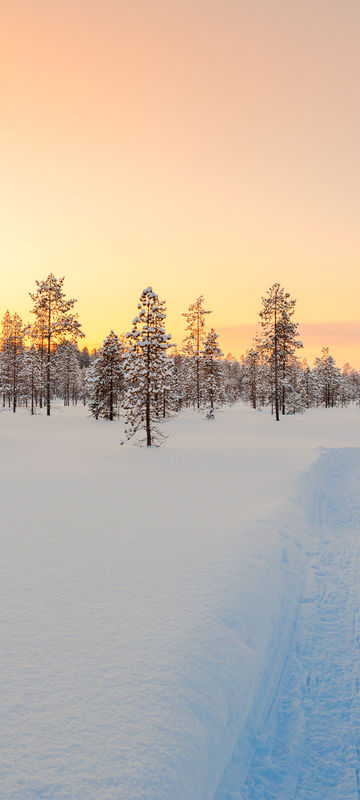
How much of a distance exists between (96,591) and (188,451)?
14.7 meters

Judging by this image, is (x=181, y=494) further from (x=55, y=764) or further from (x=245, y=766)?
(x=55, y=764)

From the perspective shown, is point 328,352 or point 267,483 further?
point 328,352

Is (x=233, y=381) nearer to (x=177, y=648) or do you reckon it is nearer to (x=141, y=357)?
(x=141, y=357)

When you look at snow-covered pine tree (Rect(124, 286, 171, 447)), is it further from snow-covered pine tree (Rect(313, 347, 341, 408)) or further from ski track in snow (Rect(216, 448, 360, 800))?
snow-covered pine tree (Rect(313, 347, 341, 408))

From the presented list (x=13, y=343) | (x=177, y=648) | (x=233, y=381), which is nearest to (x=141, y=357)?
(x=177, y=648)

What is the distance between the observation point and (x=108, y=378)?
122ft

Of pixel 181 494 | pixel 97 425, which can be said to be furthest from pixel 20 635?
pixel 97 425

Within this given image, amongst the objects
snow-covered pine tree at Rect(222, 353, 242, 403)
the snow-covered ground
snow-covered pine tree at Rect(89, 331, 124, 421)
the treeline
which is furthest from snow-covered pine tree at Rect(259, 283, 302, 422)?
snow-covered pine tree at Rect(222, 353, 242, 403)

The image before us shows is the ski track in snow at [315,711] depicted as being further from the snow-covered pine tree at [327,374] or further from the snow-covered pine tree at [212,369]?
the snow-covered pine tree at [327,374]

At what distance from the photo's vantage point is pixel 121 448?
69.7ft

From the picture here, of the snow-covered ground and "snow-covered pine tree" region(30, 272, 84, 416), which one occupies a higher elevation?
"snow-covered pine tree" region(30, 272, 84, 416)

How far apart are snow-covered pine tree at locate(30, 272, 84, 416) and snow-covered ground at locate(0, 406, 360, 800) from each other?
2587cm

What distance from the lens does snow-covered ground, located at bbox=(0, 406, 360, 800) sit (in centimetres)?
344

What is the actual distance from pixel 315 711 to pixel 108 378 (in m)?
34.0
